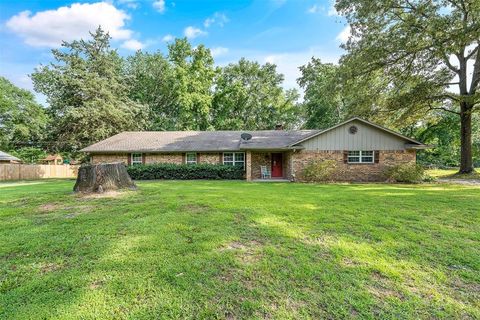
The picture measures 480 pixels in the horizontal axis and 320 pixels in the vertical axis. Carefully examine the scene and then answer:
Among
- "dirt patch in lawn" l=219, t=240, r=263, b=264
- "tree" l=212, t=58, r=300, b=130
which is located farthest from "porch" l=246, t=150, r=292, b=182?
"tree" l=212, t=58, r=300, b=130

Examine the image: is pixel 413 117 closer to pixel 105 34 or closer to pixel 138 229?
pixel 138 229

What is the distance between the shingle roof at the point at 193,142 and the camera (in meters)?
17.8

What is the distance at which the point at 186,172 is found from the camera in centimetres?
1706

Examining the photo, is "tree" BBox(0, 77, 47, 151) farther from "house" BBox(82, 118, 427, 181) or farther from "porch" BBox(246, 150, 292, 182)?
"porch" BBox(246, 150, 292, 182)

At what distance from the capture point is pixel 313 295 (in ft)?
8.61

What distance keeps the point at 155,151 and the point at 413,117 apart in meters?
20.2

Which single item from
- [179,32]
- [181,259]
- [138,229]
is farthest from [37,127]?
[181,259]

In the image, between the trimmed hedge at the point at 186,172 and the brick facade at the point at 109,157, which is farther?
the brick facade at the point at 109,157

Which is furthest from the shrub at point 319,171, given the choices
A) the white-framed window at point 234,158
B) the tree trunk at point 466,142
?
the tree trunk at point 466,142

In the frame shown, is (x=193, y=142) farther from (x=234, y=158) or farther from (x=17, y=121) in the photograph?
(x=17, y=121)

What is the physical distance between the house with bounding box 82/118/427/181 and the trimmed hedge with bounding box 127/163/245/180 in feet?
3.55

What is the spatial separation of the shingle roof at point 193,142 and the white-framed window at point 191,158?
18.5 inches

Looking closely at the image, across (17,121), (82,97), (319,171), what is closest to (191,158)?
(319,171)

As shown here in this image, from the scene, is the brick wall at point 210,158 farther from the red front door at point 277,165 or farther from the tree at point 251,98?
the tree at point 251,98
